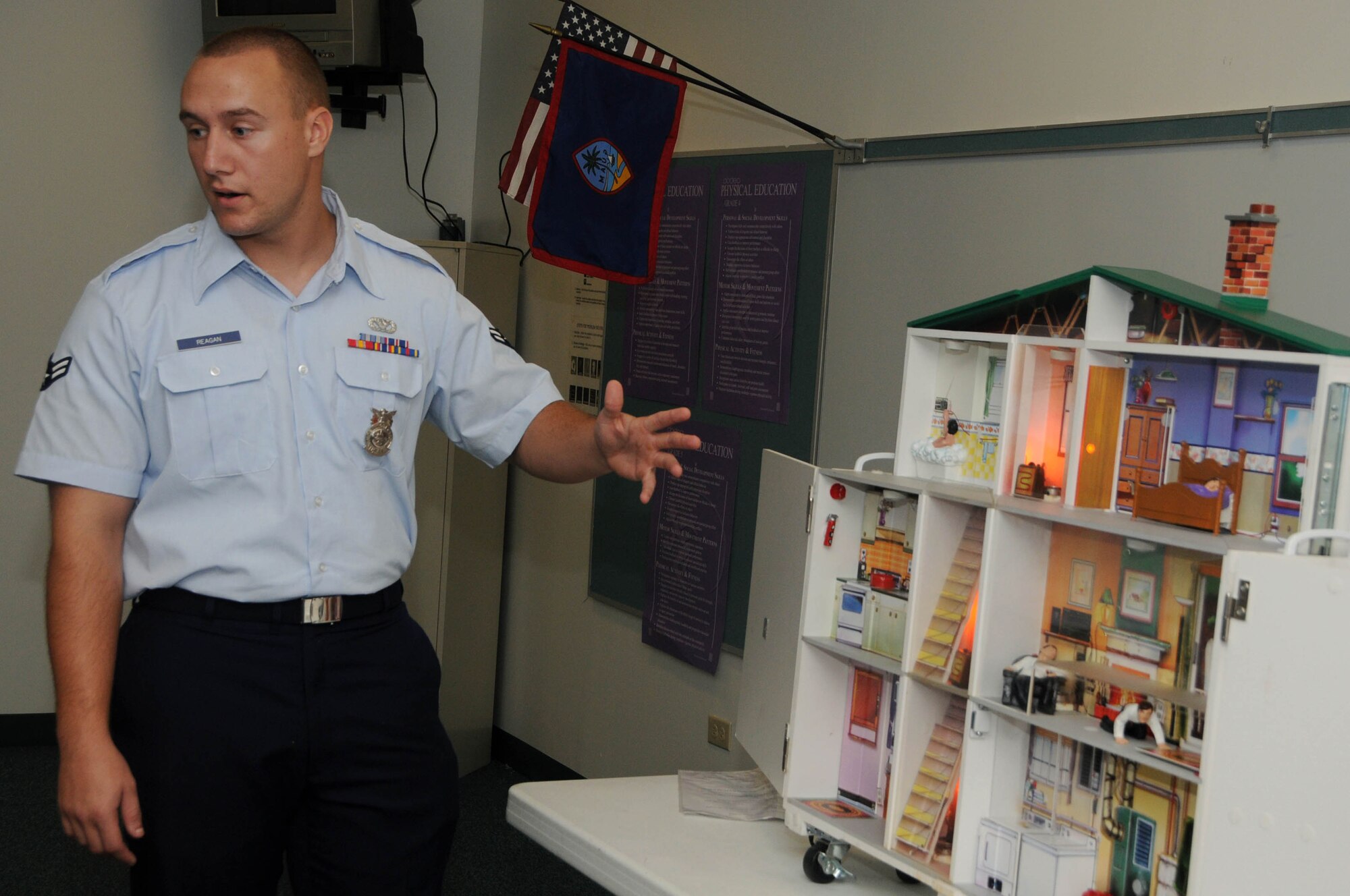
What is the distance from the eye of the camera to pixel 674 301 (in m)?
3.75

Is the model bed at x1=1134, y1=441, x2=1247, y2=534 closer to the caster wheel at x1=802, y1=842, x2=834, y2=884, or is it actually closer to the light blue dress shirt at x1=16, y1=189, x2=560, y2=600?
the caster wheel at x1=802, y1=842, x2=834, y2=884

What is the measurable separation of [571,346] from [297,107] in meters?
2.42

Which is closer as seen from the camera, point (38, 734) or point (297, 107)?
point (297, 107)

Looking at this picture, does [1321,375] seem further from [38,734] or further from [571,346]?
[38,734]

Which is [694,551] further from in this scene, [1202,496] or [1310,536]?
[1310,536]

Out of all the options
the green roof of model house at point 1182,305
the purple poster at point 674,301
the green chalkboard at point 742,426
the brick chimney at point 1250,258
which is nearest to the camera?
the green roof of model house at point 1182,305

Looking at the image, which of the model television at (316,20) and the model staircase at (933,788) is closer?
the model staircase at (933,788)

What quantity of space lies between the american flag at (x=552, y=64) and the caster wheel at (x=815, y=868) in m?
2.06

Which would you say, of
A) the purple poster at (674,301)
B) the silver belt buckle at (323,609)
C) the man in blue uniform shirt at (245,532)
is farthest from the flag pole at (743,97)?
the silver belt buckle at (323,609)

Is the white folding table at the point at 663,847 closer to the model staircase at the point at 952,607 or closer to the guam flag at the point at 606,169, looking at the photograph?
the model staircase at the point at 952,607

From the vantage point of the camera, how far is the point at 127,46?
423 cm

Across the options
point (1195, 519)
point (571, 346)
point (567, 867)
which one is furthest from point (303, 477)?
point (571, 346)

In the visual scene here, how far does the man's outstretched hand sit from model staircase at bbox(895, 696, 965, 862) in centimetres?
56

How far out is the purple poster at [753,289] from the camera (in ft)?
10.9
